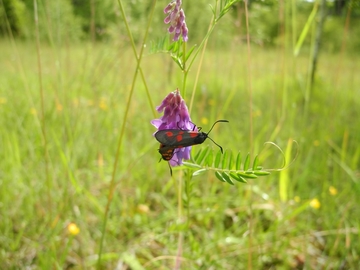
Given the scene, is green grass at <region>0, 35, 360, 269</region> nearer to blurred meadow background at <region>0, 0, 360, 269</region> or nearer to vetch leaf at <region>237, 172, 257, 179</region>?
blurred meadow background at <region>0, 0, 360, 269</region>

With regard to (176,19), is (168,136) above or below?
below

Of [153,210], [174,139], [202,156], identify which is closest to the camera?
[174,139]

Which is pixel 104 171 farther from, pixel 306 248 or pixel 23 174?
pixel 306 248

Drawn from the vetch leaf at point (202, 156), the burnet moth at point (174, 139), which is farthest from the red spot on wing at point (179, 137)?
the vetch leaf at point (202, 156)

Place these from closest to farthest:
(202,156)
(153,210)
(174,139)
→ (174,139)
(202,156)
(153,210)

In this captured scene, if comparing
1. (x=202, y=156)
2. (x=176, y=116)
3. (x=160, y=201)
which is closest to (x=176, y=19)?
(x=176, y=116)

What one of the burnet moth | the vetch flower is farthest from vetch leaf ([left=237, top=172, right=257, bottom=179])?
the vetch flower

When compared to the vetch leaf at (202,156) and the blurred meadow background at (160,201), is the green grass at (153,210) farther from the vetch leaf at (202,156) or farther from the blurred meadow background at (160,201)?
the vetch leaf at (202,156)

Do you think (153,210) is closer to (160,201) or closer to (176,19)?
(160,201)

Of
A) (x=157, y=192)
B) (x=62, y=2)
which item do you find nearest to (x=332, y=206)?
(x=157, y=192)
